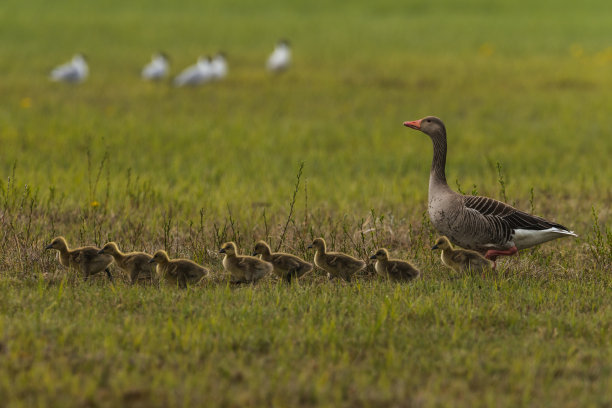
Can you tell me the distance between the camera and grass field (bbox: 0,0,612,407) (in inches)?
208

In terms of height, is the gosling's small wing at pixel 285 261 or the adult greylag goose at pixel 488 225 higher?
the adult greylag goose at pixel 488 225

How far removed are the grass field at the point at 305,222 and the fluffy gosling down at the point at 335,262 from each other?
15 centimetres

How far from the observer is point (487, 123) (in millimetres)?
17781

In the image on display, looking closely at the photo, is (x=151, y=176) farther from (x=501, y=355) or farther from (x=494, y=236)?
(x=501, y=355)

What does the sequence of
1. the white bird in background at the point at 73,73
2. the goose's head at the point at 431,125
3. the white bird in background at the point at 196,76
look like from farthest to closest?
the white bird in background at the point at 196,76, the white bird in background at the point at 73,73, the goose's head at the point at 431,125

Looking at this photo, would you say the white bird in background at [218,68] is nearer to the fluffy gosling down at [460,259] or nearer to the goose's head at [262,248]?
the goose's head at [262,248]

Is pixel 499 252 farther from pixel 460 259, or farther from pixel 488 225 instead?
pixel 460 259

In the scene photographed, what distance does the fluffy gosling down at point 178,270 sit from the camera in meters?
7.19

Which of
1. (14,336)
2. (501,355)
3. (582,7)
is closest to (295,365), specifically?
(501,355)

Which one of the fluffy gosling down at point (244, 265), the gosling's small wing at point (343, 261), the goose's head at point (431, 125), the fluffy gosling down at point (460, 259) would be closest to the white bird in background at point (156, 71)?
the goose's head at point (431, 125)

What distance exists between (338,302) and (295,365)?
1.38 m

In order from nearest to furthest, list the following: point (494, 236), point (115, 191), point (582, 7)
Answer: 1. point (494, 236)
2. point (115, 191)
3. point (582, 7)

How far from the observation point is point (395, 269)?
24.7ft

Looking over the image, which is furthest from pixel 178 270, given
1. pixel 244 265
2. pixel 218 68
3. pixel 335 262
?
pixel 218 68
